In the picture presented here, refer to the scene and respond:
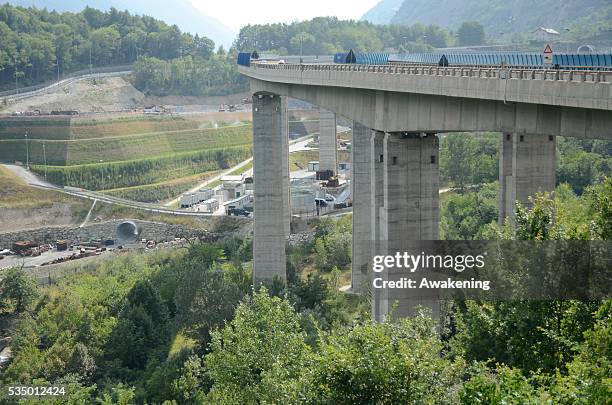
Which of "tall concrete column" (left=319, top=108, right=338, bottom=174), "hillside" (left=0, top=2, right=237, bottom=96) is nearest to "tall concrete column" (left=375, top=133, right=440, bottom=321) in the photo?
"tall concrete column" (left=319, top=108, right=338, bottom=174)

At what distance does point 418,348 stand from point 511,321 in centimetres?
Result: 453

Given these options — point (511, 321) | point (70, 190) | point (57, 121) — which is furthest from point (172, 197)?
point (511, 321)

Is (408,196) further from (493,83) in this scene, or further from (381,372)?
(381,372)

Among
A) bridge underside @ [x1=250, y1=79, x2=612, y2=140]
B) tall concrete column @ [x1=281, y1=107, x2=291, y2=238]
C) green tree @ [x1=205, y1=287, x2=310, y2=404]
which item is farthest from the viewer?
tall concrete column @ [x1=281, y1=107, x2=291, y2=238]

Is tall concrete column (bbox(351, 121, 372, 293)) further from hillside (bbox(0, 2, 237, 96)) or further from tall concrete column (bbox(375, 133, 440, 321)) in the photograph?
hillside (bbox(0, 2, 237, 96))

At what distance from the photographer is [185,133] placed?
123 m

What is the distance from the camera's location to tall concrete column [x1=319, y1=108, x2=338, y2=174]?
332 ft

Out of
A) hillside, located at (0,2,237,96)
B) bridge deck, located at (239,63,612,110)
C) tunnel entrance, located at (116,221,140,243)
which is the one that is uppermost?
hillside, located at (0,2,237,96)

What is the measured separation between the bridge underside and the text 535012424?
16.1m

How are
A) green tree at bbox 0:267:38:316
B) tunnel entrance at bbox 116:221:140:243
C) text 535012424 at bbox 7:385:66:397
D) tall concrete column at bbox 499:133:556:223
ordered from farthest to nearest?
1. tunnel entrance at bbox 116:221:140:243
2. green tree at bbox 0:267:38:316
3. text 535012424 at bbox 7:385:66:397
4. tall concrete column at bbox 499:133:556:223

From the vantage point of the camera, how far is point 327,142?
103 m

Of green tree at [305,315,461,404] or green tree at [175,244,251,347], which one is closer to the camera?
green tree at [305,315,461,404]

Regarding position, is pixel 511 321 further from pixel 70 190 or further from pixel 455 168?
pixel 70 190

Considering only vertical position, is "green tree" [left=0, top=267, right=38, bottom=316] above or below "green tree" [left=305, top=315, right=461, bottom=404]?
below
